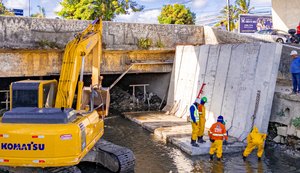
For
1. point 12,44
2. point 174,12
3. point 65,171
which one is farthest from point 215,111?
point 174,12

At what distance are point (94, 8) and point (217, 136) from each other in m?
26.6

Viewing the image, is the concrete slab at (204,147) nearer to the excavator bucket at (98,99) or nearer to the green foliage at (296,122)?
the green foliage at (296,122)

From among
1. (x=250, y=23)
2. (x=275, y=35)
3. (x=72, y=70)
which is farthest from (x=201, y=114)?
(x=250, y=23)

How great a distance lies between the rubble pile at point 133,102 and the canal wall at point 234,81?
286cm

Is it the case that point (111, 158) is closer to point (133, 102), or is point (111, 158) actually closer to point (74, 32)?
point (74, 32)

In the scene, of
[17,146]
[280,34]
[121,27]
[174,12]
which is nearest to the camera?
[17,146]

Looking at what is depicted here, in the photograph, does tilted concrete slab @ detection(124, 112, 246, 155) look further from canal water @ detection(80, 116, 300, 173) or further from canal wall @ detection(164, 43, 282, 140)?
canal wall @ detection(164, 43, 282, 140)

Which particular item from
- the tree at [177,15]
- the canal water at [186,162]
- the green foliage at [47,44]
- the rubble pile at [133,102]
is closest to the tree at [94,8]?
the tree at [177,15]

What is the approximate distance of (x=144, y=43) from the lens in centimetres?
1812

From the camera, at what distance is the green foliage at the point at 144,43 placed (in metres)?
18.1

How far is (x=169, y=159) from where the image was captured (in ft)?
36.3

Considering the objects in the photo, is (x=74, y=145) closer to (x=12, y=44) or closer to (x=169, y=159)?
(x=169, y=159)

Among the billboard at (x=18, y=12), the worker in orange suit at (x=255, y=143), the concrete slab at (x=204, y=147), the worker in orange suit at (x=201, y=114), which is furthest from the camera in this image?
the billboard at (x=18, y=12)

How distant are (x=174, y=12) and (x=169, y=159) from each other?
36.0 metres
